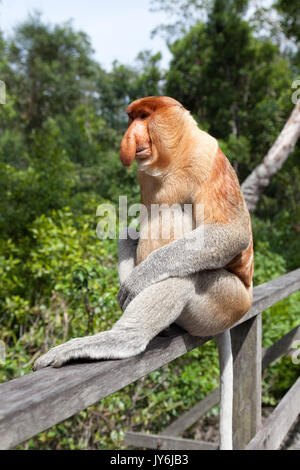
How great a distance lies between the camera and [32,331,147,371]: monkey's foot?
1.10 meters

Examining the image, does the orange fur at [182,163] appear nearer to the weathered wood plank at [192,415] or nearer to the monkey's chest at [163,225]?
the monkey's chest at [163,225]

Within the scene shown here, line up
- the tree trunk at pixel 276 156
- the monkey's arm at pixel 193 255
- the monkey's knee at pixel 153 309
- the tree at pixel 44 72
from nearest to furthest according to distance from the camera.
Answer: the monkey's knee at pixel 153 309, the monkey's arm at pixel 193 255, the tree trunk at pixel 276 156, the tree at pixel 44 72

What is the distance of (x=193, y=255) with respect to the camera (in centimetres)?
143

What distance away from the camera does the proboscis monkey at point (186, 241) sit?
4.46 feet

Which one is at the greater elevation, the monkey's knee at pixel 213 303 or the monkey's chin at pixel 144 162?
the monkey's chin at pixel 144 162

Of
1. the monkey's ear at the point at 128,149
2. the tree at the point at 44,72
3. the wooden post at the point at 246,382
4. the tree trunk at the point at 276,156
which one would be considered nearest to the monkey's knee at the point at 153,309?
the monkey's ear at the point at 128,149

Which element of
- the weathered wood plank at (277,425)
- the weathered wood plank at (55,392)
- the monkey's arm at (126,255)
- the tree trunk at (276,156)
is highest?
the tree trunk at (276,156)

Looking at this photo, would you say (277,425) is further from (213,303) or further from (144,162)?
(144,162)

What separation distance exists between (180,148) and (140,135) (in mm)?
157

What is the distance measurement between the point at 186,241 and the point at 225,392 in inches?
25.4
